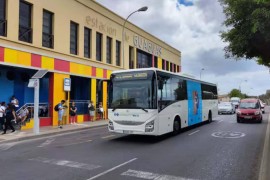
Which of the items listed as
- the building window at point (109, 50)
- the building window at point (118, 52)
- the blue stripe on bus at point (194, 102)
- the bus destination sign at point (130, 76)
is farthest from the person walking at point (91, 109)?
the bus destination sign at point (130, 76)

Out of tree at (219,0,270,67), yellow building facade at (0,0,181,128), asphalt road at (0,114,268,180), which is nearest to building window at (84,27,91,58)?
yellow building facade at (0,0,181,128)

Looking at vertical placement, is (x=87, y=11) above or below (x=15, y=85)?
above

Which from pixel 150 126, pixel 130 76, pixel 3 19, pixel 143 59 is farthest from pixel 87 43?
pixel 150 126

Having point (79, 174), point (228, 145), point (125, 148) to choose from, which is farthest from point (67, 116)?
point (79, 174)

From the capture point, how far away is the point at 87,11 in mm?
25469

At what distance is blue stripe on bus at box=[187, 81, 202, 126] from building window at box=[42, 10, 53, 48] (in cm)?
1015

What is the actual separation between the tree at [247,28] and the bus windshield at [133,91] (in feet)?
11.1

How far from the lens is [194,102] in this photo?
18578mm

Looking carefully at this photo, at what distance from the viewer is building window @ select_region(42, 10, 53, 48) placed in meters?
21.0

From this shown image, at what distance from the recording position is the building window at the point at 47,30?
2095 centimetres

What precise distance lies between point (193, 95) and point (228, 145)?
6.61 meters

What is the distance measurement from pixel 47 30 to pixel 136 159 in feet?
48.0

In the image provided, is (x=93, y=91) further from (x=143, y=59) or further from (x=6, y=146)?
(x=6, y=146)

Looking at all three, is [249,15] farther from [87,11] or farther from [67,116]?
[87,11]
